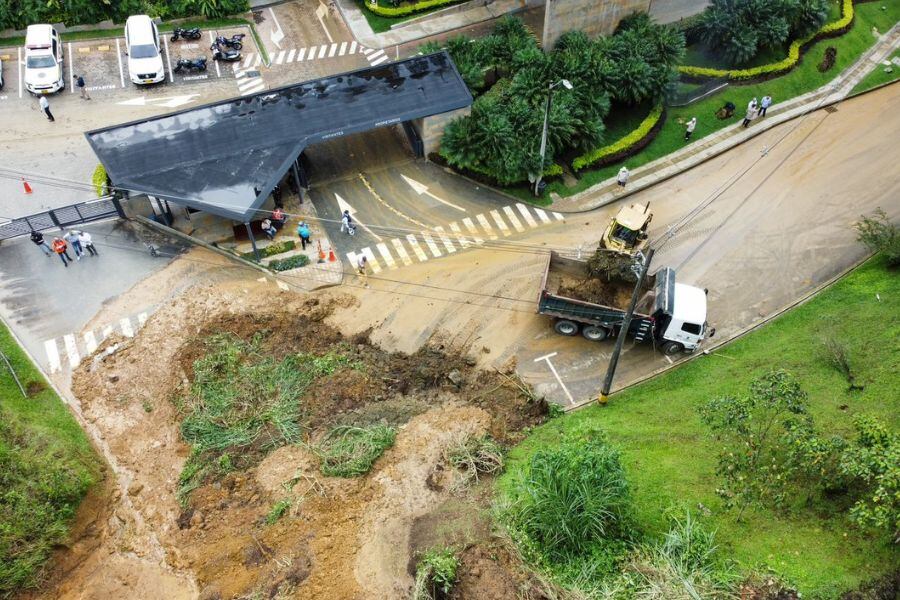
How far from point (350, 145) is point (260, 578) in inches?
967

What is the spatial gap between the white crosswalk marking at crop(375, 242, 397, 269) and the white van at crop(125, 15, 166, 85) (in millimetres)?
19241

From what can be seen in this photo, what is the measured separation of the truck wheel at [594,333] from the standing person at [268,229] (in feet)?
52.0

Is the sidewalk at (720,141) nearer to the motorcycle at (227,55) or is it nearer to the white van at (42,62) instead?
the motorcycle at (227,55)

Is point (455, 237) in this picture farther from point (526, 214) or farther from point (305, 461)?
point (305, 461)

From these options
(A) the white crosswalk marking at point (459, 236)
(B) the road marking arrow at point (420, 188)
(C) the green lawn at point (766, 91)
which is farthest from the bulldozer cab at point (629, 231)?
(B) the road marking arrow at point (420, 188)

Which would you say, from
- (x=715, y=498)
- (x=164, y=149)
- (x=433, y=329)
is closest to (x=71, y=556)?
(x=433, y=329)

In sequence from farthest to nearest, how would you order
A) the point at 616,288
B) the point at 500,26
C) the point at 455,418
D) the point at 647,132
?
the point at 500,26
the point at 647,132
the point at 616,288
the point at 455,418

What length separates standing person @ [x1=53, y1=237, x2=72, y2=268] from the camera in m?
32.7

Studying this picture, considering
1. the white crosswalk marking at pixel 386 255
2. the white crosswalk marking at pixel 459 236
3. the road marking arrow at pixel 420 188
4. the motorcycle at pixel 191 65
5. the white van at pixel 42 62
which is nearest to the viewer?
the white crosswalk marking at pixel 386 255

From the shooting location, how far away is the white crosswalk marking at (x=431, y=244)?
33875 mm

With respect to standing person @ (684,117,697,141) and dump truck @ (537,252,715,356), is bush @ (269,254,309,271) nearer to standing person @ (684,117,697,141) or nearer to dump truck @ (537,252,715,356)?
dump truck @ (537,252,715,356)

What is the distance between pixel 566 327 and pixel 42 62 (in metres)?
34.6

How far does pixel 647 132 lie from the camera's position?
38.9 meters

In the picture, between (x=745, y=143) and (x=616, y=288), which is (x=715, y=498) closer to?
(x=616, y=288)
